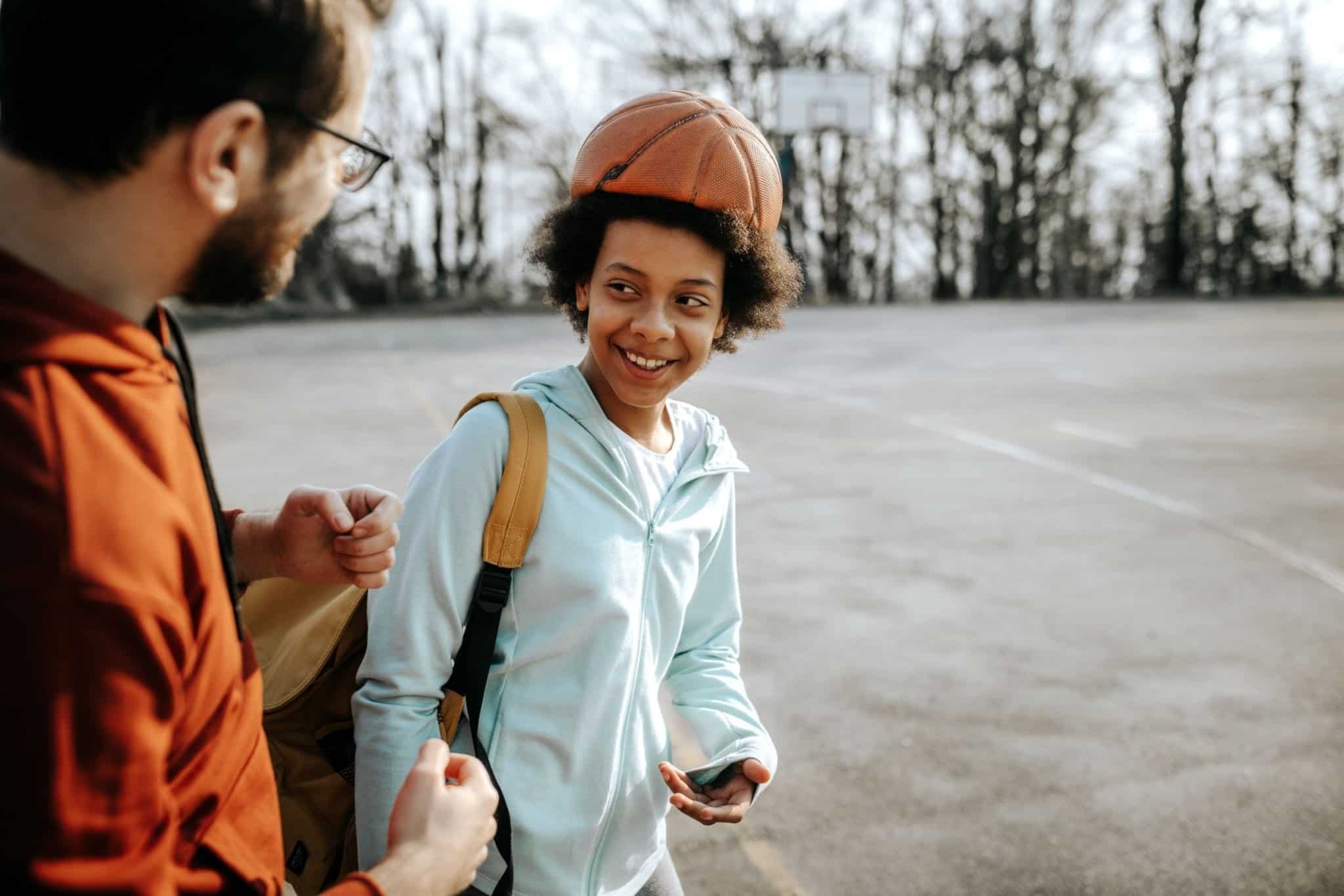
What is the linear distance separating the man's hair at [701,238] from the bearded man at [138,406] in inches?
35.5

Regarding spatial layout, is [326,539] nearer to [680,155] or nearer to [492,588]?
[492,588]

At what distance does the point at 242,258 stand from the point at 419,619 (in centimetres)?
78

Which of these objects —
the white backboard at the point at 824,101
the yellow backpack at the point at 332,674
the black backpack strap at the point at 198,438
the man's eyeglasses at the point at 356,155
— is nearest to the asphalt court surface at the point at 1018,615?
the yellow backpack at the point at 332,674

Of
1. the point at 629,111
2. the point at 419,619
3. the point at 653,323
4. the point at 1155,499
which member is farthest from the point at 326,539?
the point at 1155,499

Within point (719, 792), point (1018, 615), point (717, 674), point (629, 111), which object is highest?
point (629, 111)

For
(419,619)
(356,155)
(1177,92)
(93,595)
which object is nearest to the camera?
(93,595)

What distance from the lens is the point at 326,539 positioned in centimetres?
154

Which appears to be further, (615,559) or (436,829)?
(615,559)

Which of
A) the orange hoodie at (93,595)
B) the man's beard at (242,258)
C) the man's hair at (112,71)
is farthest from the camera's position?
the man's beard at (242,258)

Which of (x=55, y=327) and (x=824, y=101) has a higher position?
(x=824, y=101)

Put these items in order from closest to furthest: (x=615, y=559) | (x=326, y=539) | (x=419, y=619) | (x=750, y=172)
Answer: (x=326, y=539), (x=419, y=619), (x=615, y=559), (x=750, y=172)

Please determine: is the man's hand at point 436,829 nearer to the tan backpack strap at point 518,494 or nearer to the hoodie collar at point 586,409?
the tan backpack strap at point 518,494

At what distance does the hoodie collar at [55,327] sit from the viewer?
35.7 inches

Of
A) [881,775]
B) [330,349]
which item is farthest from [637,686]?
[330,349]
